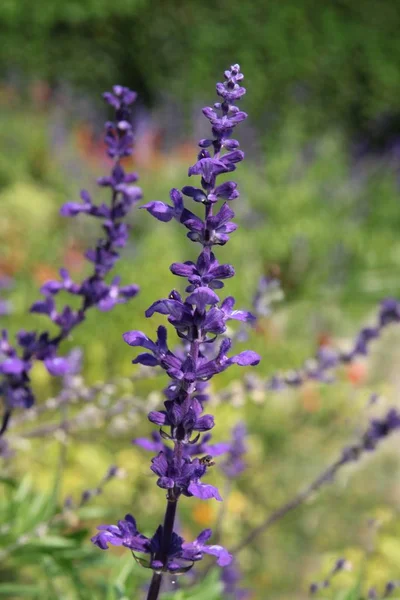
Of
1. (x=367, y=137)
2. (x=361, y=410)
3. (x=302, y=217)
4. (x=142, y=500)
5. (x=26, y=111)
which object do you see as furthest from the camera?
(x=367, y=137)

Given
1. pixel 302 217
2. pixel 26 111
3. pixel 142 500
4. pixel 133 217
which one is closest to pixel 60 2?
pixel 26 111

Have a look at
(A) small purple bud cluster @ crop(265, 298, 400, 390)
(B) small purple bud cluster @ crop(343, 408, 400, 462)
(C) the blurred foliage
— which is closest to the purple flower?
(B) small purple bud cluster @ crop(343, 408, 400, 462)

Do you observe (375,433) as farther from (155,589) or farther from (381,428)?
(155,589)

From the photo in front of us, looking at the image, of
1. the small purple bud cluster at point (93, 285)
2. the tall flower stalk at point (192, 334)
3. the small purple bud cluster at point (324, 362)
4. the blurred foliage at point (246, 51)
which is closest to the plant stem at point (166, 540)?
the tall flower stalk at point (192, 334)

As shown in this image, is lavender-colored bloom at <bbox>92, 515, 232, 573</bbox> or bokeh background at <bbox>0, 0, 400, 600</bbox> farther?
bokeh background at <bbox>0, 0, 400, 600</bbox>

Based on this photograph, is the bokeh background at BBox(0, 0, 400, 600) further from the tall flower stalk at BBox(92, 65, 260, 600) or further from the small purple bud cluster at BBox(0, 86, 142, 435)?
the tall flower stalk at BBox(92, 65, 260, 600)

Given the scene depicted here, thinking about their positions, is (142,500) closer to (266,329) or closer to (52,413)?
(52,413)

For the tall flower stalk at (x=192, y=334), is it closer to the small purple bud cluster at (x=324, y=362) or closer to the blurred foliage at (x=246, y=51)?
the small purple bud cluster at (x=324, y=362)
